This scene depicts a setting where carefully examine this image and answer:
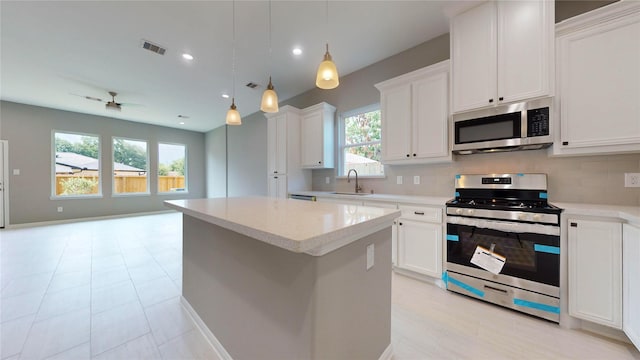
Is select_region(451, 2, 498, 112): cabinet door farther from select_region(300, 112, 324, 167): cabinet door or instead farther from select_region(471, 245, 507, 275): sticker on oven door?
select_region(300, 112, 324, 167): cabinet door

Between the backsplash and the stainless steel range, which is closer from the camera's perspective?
the stainless steel range

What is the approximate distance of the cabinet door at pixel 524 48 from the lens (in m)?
1.88

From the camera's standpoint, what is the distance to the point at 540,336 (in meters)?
1.62

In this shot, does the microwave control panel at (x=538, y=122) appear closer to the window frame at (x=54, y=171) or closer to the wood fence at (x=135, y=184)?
the wood fence at (x=135, y=184)

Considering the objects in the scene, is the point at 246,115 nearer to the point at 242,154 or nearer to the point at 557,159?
the point at 242,154

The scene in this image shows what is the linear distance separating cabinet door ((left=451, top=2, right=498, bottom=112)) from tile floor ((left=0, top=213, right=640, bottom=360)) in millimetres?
1943

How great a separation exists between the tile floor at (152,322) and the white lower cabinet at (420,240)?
203 millimetres

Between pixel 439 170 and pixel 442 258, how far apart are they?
3.53 feet

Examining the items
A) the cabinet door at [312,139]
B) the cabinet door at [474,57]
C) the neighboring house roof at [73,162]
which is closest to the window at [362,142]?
the cabinet door at [312,139]

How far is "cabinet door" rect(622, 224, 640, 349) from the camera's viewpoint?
1385 mm

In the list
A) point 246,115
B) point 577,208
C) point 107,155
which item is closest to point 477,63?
point 577,208

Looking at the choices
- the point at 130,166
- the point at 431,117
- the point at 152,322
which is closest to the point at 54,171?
the point at 130,166

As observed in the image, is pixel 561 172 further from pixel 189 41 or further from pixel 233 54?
pixel 189 41

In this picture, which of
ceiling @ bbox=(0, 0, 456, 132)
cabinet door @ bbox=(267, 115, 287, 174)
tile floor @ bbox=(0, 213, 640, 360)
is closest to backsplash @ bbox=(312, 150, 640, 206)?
tile floor @ bbox=(0, 213, 640, 360)
